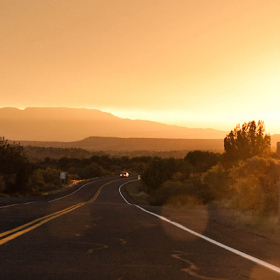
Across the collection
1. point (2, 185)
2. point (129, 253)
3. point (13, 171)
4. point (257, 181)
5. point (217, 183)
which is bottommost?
point (2, 185)

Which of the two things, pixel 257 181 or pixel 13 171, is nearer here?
pixel 257 181

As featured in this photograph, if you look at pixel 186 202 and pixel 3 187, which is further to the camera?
pixel 3 187

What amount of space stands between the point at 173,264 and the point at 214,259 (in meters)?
0.83

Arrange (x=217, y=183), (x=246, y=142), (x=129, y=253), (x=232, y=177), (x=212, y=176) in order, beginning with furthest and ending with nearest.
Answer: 1. (x=246, y=142)
2. (x=212, y=176)
3. (x=217, y=183)
4. (x=232, y=177)
5. (x=129, y=253)

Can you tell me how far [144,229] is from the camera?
9969 millimetres

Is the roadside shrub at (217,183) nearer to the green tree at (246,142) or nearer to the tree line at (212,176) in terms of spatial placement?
the tree line at (212,176)

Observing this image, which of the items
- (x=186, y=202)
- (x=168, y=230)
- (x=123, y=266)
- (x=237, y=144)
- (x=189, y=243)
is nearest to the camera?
(x=123, y=266)

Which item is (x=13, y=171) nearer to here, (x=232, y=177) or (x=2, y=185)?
(x=2, y=185)

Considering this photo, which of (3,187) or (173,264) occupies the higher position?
(173,264)

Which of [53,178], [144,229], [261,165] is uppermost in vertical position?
[261,165]

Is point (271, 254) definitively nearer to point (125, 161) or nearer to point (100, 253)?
point (100, 253)

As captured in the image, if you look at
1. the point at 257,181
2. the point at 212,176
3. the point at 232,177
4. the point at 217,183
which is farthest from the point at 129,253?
the point at 212,176

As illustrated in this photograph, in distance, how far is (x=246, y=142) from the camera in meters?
45.6

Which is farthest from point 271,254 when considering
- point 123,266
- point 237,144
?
point 237,144
